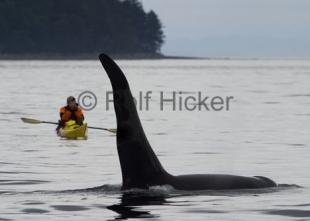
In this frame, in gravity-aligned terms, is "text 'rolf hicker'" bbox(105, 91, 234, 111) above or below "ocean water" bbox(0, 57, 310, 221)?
above

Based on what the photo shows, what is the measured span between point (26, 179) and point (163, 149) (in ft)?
31.0

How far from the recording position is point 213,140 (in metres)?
38.2

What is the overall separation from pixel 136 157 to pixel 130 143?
273 millimetres

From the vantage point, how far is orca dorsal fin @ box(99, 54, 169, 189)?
18.2 m

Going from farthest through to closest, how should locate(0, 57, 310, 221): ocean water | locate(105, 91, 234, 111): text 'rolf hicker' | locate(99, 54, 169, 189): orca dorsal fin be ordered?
locate(105, 91, 234, 111): text 'rolf hicker'
locate(0, 57, 310, 221): ocean water
locate(99, 54, 169, 189): orca dorsal fin

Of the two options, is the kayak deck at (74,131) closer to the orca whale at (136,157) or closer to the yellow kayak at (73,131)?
the yellow kayak at (73,131)

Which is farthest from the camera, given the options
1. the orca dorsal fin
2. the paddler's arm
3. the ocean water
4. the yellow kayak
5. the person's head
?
the paddler's arm

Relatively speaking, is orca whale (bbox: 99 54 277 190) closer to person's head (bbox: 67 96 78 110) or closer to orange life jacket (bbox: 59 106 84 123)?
person's head (bbox: 67 96 78 110)

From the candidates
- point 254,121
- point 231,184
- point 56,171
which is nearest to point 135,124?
point 231,184

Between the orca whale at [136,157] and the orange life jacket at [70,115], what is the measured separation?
62.0ft

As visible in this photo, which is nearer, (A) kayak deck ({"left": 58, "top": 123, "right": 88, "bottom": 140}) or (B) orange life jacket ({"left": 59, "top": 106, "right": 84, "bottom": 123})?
(A) kayak deck ({"left": 58, "top": 123, "right": 88, "bottom": 140})

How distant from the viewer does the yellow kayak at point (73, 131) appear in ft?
128

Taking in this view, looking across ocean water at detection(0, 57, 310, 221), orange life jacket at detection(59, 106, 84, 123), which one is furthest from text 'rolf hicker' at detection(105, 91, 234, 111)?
orange life jacket at detection(59, 106, 84, 123)

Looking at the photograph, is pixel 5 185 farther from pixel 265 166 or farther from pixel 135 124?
pixel 265 166
